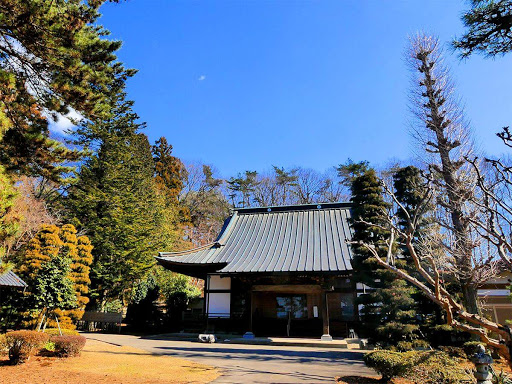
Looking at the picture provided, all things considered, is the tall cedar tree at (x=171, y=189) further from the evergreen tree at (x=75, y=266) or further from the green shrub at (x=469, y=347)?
the green shrub at (x=469, y=347)

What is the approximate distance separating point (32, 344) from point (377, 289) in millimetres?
9912

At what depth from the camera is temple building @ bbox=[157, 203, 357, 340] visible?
44.5 feet

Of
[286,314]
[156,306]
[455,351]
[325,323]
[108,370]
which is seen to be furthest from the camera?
[156,306]

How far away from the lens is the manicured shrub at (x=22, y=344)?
296 inches

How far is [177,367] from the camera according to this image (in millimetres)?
7445

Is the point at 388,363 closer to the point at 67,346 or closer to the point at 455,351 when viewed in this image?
the point at 455,351

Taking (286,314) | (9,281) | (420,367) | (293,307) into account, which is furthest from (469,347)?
(9,281)

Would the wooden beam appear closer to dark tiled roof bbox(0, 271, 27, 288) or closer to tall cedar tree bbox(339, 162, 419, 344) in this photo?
tall cedar tree bbox(339, 162, 419, 344)

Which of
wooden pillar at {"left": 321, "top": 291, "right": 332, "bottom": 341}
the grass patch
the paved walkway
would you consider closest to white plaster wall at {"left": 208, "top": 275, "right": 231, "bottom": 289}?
the paved walkway

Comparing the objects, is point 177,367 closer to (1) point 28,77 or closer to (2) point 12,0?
(1) point 28,77

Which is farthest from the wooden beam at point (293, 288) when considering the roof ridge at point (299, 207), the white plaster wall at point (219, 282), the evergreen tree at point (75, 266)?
the evergreen tree at point (75, 266)

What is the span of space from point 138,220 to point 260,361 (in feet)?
47.0

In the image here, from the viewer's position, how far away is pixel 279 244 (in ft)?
53.7

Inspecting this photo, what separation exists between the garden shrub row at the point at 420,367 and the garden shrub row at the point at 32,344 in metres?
7.53
